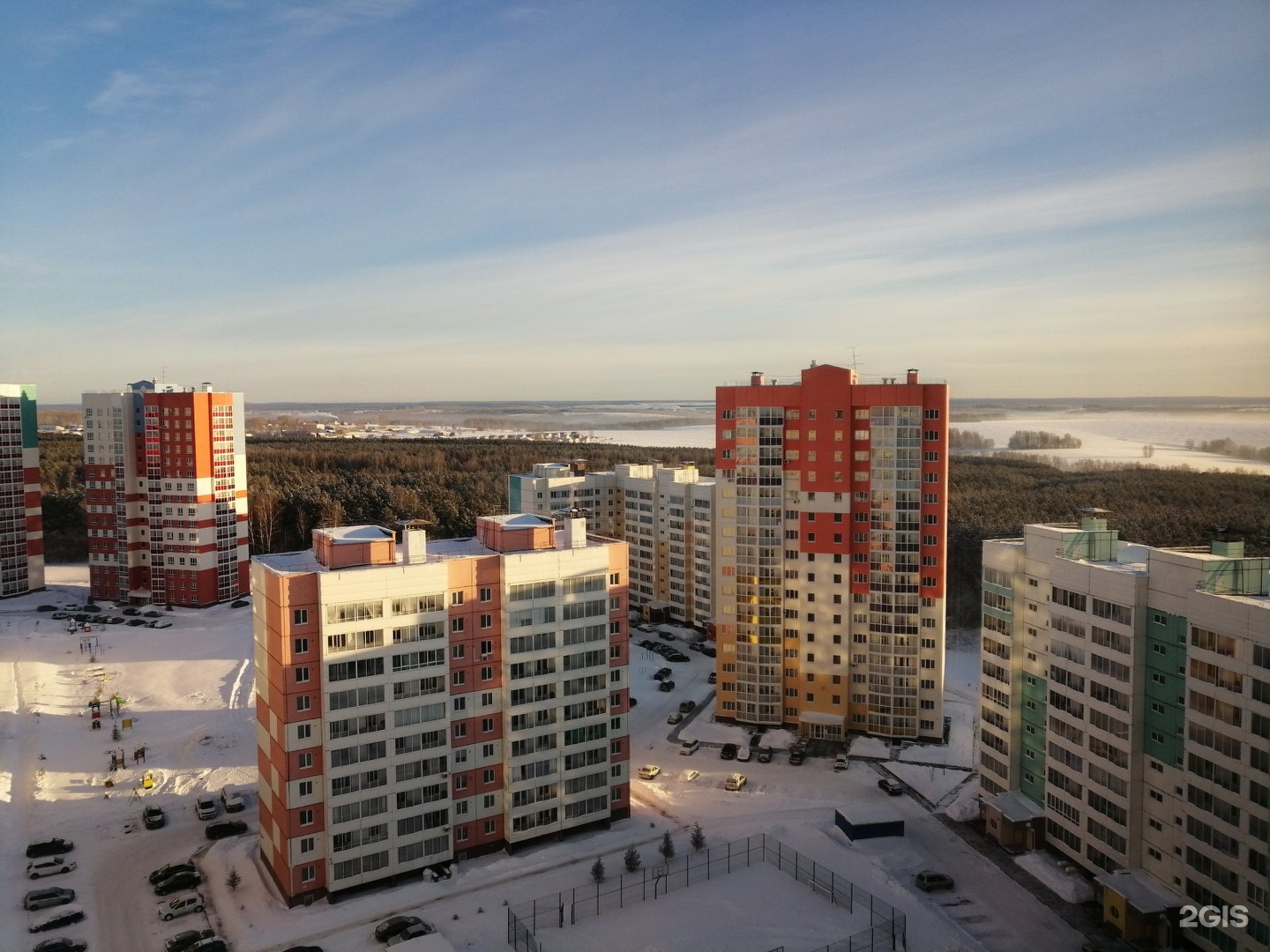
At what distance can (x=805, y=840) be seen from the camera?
114 ft

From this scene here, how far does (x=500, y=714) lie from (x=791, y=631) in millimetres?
20001

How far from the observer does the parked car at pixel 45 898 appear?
29.6m

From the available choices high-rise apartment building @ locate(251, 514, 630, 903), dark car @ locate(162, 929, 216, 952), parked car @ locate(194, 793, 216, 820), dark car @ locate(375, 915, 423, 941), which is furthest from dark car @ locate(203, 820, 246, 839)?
dark car @ locate(375, 915, 423, 941)

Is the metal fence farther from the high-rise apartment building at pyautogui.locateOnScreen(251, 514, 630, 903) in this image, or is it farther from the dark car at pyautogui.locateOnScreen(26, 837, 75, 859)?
the dark car at pyautogui.locateOnScreen(26, 837, 75, 859)

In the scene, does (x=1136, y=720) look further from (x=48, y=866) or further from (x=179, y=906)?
(x=48, y=866)

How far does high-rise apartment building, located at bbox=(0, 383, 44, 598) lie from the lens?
72.5 m

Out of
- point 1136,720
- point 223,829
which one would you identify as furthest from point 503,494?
point 1136,720

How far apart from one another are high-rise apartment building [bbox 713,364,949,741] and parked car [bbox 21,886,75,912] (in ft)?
101

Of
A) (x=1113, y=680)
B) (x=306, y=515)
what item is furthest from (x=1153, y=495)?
(x=306, y=515)

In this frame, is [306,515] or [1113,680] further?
[306,515]

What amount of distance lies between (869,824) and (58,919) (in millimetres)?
29427

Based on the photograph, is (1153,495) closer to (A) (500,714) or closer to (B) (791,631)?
(B) (791,631)

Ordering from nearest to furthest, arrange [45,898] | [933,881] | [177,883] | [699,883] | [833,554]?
[45,898] < [177,883] < [933,881] < [699,883] < [833,554]

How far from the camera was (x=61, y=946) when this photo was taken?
2719 centimetres
